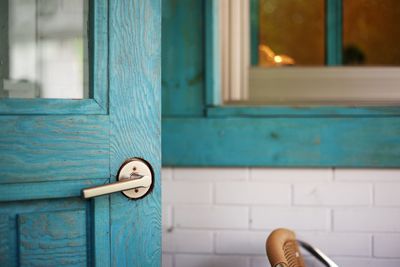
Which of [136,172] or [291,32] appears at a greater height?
[291,32]

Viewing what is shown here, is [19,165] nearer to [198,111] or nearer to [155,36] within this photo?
[155,36]

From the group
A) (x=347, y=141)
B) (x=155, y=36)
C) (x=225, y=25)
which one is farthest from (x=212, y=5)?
(x=347, y=141)

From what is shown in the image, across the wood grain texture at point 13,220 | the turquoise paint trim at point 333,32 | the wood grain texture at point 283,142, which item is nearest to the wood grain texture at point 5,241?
the wood grain texture at point 13,220

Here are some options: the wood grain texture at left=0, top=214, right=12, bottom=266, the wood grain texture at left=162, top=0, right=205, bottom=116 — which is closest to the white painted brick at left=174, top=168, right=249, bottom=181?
the wood grain texture at left=162, top=0, right=205, bottom=116

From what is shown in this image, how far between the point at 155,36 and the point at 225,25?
2.01 feet

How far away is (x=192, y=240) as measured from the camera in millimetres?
1811

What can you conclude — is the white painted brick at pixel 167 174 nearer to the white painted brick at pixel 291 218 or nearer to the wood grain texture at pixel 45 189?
the white painted brick at pixel 291 218

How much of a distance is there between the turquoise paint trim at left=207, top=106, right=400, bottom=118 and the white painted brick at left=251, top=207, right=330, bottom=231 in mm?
348

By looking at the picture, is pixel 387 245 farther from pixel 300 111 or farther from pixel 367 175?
pixel 300 111

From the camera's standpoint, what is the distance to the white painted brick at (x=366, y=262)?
177 centimetres

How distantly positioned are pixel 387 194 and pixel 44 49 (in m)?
1.27

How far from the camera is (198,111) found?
176cm

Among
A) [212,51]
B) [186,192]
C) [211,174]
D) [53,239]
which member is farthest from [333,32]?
[53,239]

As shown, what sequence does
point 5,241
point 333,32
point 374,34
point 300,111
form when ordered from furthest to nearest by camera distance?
point 374,34 → point 333,32 → point 300,111 → point 5,241
